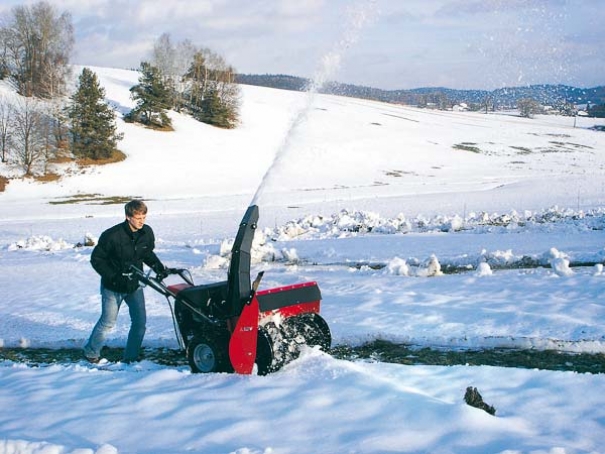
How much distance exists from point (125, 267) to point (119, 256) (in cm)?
14

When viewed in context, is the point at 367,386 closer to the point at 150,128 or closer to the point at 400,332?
the point at 400,332

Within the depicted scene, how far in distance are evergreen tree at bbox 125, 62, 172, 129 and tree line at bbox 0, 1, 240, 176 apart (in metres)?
0.09

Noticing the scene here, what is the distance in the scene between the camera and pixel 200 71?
229ft

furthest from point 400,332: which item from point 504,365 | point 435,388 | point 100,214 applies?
point 100,214

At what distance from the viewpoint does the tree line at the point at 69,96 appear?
47.7m

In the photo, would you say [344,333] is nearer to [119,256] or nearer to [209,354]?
[209,354]

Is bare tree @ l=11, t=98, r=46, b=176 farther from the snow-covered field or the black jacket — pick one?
the black jacket

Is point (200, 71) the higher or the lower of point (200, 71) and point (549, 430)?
the higher

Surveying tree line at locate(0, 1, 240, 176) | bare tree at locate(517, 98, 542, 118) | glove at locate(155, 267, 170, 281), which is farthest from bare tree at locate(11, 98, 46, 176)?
glove at locate(155, 267, 170, 281)

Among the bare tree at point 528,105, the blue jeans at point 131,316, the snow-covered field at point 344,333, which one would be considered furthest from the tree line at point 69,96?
the blue jeans at point 131,316

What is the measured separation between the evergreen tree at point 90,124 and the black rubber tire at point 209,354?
45224mm

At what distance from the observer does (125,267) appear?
718cm

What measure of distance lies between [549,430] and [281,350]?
2.51m

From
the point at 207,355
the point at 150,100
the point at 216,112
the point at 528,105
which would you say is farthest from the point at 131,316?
the point at 216,112
